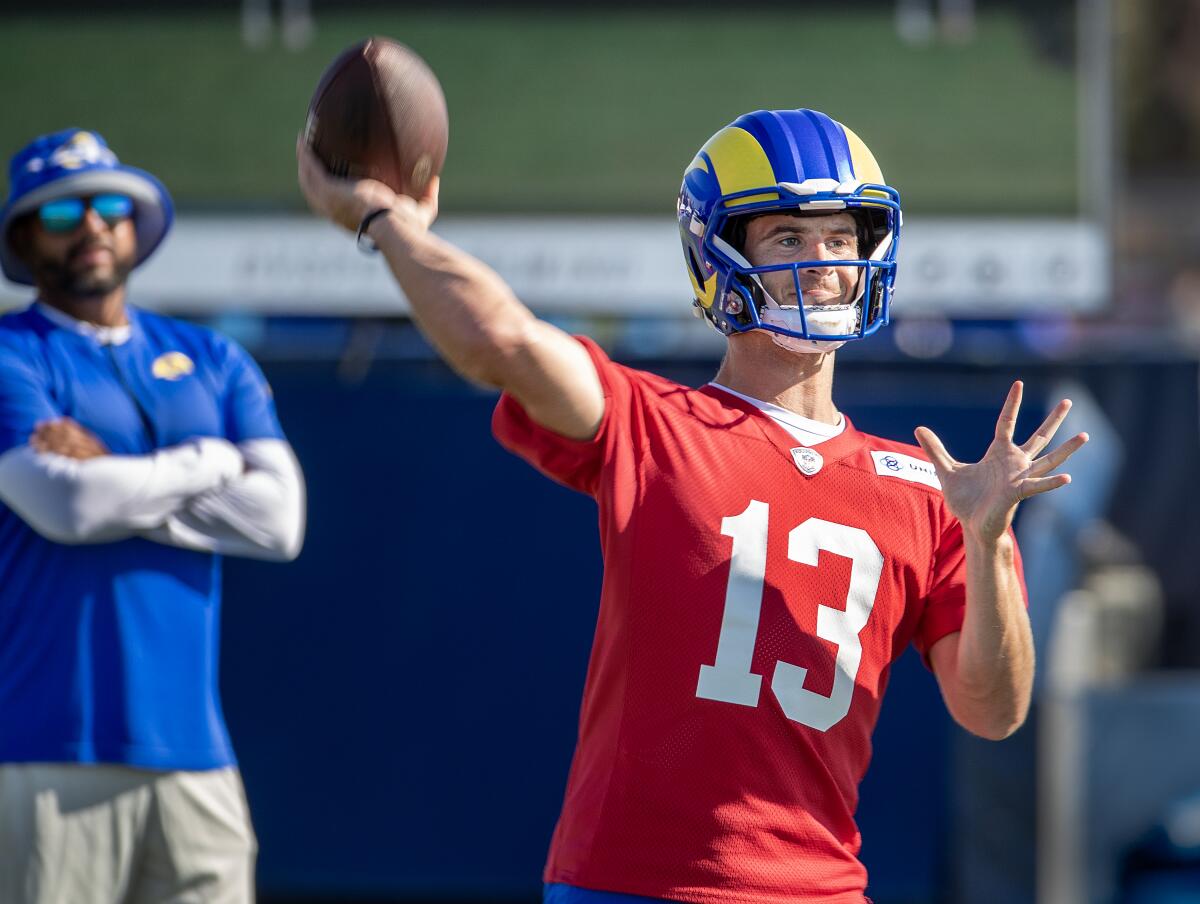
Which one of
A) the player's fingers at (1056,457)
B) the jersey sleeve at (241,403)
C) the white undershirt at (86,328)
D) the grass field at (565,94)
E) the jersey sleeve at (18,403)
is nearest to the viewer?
the player's fingers at (1056,457)

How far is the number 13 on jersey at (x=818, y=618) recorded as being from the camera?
8.00ft

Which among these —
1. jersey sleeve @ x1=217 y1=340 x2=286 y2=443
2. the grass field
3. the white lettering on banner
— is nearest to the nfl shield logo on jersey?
jersey sleeve @ x1=217 y1=340 x2=286 y2=443

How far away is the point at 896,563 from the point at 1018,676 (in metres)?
0.27

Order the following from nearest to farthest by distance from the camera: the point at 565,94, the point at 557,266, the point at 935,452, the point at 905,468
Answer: the point at 935,452, the point at 905,468, the point at 557,266, the point at 565,94

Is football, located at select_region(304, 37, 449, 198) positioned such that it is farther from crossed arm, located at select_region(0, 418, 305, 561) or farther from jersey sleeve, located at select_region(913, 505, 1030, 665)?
crossed arm, located at select_region(0, 418, 305, 561)

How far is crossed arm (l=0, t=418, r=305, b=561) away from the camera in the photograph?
340cm

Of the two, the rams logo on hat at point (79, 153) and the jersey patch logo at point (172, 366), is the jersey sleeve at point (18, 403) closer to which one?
the jersey patch logo at point (172, 366)

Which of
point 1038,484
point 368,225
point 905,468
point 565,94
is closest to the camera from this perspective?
point 368,225

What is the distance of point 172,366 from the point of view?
372cm

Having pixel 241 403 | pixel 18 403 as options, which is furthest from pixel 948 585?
pixel 18 403

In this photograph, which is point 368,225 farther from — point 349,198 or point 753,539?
point 753,539

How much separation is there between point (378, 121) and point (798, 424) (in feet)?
2.65

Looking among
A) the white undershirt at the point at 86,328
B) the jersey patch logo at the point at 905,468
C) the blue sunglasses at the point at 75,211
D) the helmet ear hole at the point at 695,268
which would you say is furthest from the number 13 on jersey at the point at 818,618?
the blue sunglasses at the point at 75,211

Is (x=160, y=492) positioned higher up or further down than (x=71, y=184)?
further down
